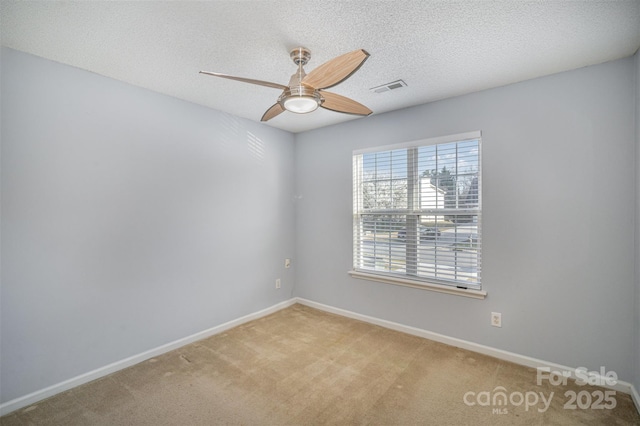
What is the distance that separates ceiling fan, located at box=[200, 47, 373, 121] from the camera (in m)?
1.60

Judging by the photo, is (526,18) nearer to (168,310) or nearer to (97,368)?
(168,310)

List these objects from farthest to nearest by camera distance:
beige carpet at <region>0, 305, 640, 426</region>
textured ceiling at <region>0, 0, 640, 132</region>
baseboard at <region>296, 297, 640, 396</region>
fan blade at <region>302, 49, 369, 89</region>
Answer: baseboard at <region>296, 297, 640, 396</region> < beige carpet at <region>0, 305, 640, 426</region> < textured ceiling at <region>0, 0, 640, 132</region> < fan blade at <region>302, 49, 369, 89</region>

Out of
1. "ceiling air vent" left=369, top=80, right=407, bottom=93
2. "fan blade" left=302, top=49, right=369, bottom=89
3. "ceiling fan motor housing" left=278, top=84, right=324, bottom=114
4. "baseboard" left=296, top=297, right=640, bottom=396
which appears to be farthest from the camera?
"ceiling air vent" left=369, top=80, right=407, bottom=93

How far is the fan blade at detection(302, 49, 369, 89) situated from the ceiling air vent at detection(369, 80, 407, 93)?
3.35 ft

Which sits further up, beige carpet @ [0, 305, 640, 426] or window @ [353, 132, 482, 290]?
window @ [353, 132, 482, 290]

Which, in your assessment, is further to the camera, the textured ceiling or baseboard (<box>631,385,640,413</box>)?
baseboard (<box>631,385,640,413</box>)

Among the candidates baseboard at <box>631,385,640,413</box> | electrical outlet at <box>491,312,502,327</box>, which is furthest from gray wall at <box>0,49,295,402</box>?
baseboard at <box>631,385,640,413</box>

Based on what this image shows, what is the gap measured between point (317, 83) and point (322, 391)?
2166 millimetres

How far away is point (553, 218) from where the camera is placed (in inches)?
96.0

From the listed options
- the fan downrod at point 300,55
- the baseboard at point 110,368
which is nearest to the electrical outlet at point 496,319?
the baseboard at point 110,368

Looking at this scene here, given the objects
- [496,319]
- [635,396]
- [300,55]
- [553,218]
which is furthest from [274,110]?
[635,396]

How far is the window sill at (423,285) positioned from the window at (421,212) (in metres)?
0.03

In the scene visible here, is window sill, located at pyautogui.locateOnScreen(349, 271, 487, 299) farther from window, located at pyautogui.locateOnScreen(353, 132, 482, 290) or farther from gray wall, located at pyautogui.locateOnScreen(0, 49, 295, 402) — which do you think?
gray wall, located at pyautogui.locateOnScreen(0, 49, 295, 402)

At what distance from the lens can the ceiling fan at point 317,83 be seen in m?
1.60
